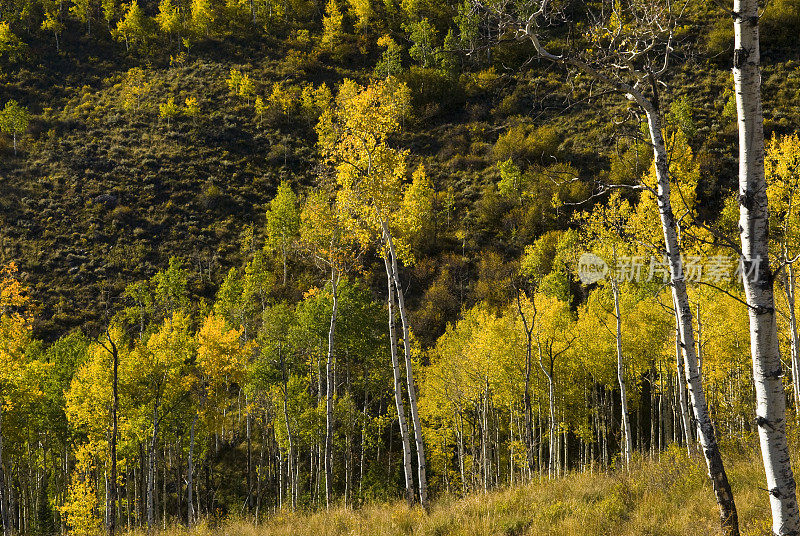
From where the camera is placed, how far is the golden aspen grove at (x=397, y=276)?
672 centimetres

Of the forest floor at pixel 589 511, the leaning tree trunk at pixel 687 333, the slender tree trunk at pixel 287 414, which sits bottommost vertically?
the slender tree trunk at pixel 287 414

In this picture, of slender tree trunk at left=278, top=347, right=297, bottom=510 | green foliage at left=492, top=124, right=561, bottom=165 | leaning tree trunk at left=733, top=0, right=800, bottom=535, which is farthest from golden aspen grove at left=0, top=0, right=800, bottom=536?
green foliage at left=492, top=124, right=561, bottom=165

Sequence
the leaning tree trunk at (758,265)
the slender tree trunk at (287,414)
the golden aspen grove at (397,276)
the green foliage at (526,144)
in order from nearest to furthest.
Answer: the leaning tree trunk at (758,265), the golden aspen grove at (397,276), the slender tree trunk at (287,414), the green foliage at (526,144)

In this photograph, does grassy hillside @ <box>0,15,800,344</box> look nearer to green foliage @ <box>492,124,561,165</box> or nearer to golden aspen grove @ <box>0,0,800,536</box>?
green foliage @ <box>492,124,561,165</box>

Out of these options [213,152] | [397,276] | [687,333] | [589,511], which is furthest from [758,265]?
[213,152]

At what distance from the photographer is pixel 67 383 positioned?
2772 cm

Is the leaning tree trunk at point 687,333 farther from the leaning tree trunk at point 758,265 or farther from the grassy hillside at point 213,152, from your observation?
the grassy hillside at point 213,152

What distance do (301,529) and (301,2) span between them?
426 ft

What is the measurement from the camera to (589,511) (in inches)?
293

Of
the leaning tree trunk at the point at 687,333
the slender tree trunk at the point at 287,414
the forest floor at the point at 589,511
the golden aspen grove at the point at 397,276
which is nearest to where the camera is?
the leaning tree trunk at the point at 687,333

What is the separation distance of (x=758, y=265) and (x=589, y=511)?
5313 mm

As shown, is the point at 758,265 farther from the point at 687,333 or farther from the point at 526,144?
the point at 526,144

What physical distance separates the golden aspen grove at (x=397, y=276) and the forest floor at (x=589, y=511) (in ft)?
0.24

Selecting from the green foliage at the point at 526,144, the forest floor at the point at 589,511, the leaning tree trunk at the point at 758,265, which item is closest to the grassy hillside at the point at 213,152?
the green foliage at the point at 526,144
